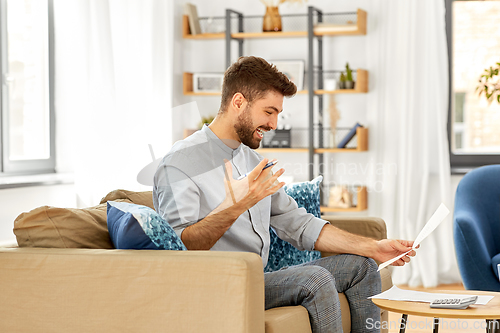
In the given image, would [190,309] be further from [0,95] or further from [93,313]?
[0,95]

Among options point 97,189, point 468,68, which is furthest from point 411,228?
point 97,189

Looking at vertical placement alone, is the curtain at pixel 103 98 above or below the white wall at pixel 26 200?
above

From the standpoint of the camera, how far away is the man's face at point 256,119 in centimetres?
201

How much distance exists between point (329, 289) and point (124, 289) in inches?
22.3

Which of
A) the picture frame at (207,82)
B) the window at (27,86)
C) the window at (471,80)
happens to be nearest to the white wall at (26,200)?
the window at (27,86)

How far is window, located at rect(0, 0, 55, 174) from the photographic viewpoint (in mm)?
3066

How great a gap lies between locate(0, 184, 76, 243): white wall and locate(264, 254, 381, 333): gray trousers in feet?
4.65

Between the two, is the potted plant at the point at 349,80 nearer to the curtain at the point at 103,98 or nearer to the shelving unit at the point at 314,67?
the shelving unit at the point at 314,67

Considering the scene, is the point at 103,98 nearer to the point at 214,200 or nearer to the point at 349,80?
the point at 214,200

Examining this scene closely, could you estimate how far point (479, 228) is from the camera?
3053 mm

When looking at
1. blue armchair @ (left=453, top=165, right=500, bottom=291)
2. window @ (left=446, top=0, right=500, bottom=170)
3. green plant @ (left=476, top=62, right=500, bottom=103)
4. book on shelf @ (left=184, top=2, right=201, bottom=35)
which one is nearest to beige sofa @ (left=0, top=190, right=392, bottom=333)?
blue armchair @ (left=453, top=165, right=500, bottom=291)

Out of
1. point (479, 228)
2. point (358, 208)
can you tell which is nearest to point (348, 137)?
point (358, 208)

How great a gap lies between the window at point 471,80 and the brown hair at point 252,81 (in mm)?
2647

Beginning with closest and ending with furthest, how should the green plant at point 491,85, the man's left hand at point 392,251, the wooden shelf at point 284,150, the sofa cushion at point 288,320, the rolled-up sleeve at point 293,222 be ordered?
the sofa cushion at point 288,320
the man's left hand at point 392,251
the rolled-up sleeve at point 293,222
the green plant at point 491,85
the wooden shelf at point 284,150
